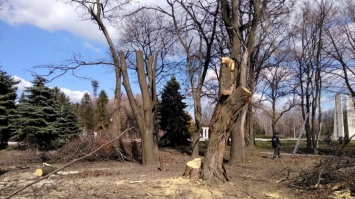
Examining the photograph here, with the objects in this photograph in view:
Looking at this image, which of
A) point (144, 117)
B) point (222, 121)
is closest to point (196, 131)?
point (144, 117)

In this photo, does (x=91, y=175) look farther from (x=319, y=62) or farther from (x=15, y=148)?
(x=319, y=62)

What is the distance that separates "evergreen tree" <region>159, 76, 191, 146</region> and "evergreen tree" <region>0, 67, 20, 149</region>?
47.8 ft

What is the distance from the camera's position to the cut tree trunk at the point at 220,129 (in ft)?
31.2

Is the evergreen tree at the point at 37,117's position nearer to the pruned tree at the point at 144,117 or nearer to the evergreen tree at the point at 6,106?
the evergreen tree at the point at 6,106

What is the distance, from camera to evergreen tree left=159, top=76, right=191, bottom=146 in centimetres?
3744

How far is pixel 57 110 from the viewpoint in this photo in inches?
1132

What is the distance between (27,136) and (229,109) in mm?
20076

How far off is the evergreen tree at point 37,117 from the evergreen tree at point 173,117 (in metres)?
12.4

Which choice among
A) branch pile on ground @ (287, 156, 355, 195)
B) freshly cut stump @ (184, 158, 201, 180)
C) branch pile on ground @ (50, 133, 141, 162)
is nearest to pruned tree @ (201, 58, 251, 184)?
freshly cut stump @ (184, 158, 201, 180)

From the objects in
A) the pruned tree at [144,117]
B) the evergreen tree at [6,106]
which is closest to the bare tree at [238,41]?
the pruned tree at [144,117]

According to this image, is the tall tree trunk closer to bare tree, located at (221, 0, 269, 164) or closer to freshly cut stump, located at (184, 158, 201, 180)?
bare tree, located at (221, 0, 269, 164)

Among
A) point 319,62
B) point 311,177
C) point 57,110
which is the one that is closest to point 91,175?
point 311,177

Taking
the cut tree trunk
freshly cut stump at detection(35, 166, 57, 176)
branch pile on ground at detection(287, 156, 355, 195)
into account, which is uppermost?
the cut tree trunk

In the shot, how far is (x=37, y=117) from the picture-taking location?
27.0m
